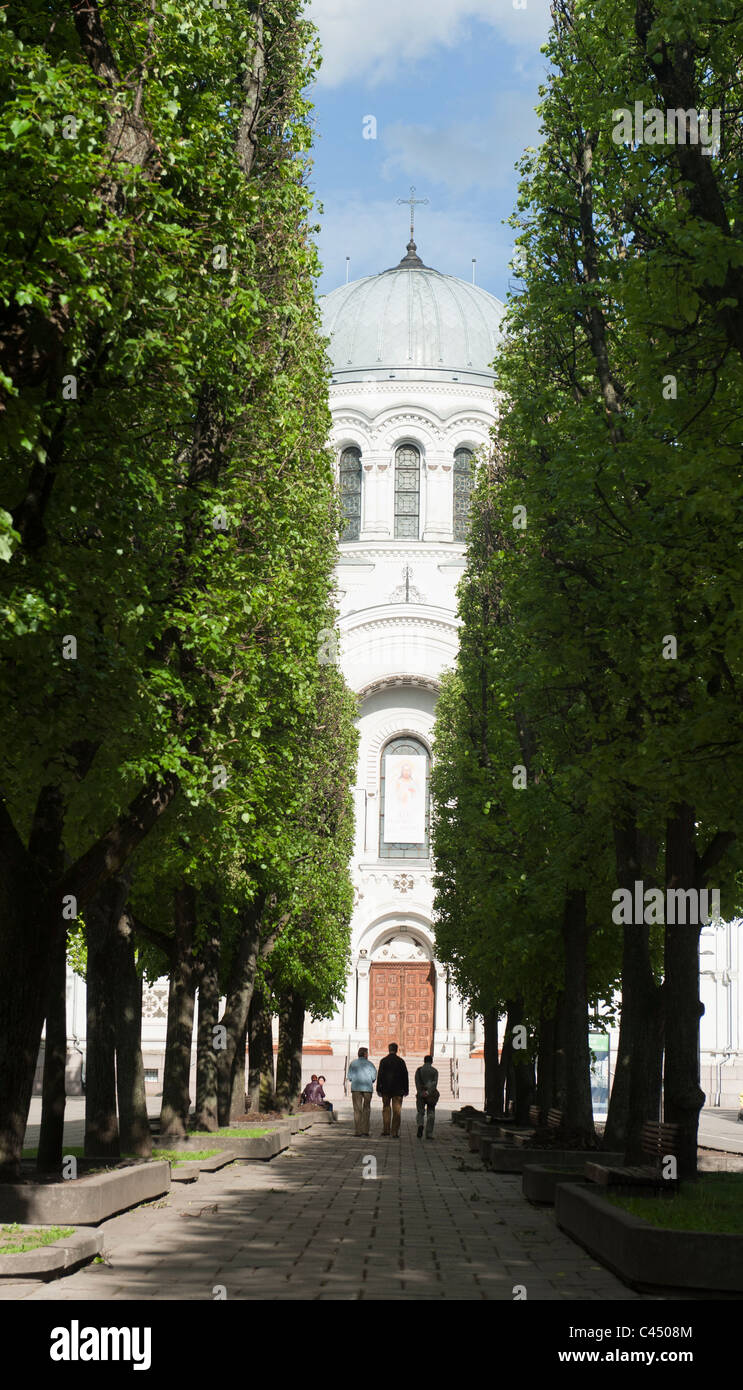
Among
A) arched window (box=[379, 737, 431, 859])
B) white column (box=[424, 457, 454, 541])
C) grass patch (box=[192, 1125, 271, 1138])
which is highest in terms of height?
white column (box=[424, 457, 454, 541])

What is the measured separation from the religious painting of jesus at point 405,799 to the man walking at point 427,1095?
101 feet

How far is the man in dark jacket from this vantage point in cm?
3247

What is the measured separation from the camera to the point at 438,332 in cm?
7388

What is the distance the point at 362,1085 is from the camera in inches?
1264

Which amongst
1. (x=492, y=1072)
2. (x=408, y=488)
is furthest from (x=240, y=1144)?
(x=408, y=488)

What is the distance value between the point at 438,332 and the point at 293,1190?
60.4 m

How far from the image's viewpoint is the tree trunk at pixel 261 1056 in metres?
30.9

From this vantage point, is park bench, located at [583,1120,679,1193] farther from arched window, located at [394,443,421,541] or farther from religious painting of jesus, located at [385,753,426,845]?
arched window, located at [394,443,421,541]

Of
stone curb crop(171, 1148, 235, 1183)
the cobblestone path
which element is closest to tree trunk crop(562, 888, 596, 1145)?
the cobblestone path

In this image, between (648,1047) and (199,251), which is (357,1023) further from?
(199,251)

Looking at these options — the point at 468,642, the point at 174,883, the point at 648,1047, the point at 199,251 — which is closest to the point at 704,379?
the point at 199,251

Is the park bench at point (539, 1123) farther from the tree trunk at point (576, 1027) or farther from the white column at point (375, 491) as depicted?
the white column at point (375, 491)

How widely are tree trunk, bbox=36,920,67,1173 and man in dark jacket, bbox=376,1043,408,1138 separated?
16.5 m

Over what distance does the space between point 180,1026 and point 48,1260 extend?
11.6 meters
